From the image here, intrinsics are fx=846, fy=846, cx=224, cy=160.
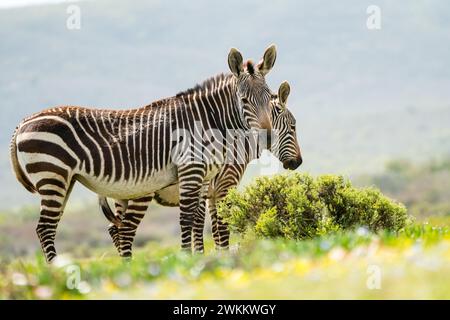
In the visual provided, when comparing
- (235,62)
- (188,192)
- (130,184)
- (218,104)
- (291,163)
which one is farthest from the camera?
(291,163)

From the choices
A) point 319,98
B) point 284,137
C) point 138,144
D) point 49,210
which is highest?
point 319,98

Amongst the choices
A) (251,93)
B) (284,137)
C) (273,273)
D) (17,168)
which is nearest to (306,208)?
(251,93)

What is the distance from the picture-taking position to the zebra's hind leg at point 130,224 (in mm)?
14070

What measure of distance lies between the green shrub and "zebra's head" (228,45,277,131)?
91 centimetres

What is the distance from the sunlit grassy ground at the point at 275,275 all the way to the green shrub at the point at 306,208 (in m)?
2.90

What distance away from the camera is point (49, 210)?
11.3 m

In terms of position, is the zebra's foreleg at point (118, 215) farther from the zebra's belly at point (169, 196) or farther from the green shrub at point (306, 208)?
the green shrub at point (306, 208)

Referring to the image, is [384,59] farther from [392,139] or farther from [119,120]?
[119,120]

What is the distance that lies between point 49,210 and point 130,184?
131 centimetres

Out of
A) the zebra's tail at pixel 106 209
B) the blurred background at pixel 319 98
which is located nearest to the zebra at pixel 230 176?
the zebra's tail at pixel 106 209

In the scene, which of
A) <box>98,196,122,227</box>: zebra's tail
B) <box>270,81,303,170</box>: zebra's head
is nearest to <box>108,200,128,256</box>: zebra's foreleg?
<box>98,196,122,227</box>: zebra's tail

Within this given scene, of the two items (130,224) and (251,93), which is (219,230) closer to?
(130,224)

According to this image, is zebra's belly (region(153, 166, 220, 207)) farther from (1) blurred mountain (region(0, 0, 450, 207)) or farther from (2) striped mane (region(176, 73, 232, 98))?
(1) blurred mountain (region(0, 0, 450, 207))
